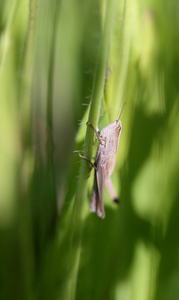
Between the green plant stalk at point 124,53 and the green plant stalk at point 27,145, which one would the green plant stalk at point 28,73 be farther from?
the green plant stalk at point 124,53

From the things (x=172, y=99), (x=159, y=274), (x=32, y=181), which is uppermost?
(x=172, y=99)

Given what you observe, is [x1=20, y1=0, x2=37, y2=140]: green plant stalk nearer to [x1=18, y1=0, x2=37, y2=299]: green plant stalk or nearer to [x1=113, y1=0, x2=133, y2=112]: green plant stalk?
[x1=18, y1=0, x2=37, y2=299]: green plant stalk

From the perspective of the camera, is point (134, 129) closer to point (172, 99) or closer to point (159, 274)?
point (172, 99)

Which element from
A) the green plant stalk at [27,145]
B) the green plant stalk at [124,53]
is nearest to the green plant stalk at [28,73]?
the green plant stalk at [27,145]

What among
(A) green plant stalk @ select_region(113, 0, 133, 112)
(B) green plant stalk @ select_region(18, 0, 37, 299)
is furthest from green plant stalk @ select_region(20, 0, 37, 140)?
(A) green plant stalk @ select_region(113, 0, 133, 112)

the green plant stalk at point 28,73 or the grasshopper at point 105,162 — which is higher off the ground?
the green plant stalk at point 28,73

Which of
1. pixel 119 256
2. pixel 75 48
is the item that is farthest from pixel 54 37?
pixel 119 256

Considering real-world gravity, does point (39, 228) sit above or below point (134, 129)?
below
